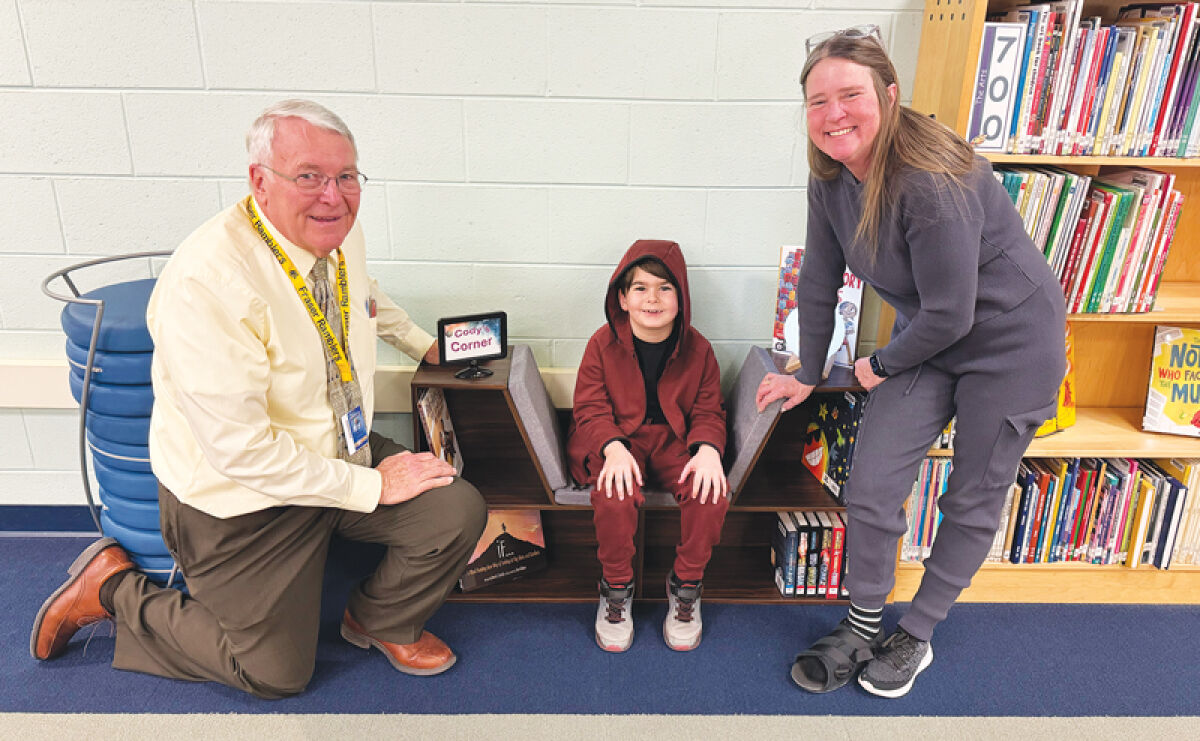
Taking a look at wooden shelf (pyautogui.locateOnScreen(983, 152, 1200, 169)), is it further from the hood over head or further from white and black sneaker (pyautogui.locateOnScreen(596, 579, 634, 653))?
white and black sneaker (pyautogui.locateOnScreen(596, 579, 634, 653))

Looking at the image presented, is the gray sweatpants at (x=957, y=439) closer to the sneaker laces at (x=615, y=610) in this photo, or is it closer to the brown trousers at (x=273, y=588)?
the sneaker laces at (x=615, y=610)

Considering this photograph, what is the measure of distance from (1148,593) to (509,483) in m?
1.92

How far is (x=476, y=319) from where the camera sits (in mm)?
2219

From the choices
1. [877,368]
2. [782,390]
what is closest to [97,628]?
[782,390]

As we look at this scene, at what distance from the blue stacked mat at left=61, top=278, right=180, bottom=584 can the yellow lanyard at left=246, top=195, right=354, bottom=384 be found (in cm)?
47

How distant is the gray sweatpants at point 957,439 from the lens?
1.82 meters

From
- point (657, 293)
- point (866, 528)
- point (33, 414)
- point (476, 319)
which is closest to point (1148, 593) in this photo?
point (866, 528)

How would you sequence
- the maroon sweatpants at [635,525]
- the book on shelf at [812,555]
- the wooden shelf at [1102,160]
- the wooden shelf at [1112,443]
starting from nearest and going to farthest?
1. the wooden shelf at [1102,160]
2. the maroon sweatpants at [635,525]
3. the wooden shelf at [1112,443]
4. the book on shelf at [812,555]

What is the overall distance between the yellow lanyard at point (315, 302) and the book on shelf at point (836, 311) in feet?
4.06

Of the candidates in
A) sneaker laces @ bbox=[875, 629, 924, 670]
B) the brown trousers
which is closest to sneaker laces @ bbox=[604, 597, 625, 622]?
the brown trousers

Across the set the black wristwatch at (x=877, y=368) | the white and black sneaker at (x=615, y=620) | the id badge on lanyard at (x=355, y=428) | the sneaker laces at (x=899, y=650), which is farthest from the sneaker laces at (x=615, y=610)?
the black wristwatch at (x=877, y=368)

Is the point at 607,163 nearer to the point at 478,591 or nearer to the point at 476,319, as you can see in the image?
the point at 476,319

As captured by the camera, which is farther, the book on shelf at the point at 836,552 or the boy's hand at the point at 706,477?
the book on shelf at the point at 836,552

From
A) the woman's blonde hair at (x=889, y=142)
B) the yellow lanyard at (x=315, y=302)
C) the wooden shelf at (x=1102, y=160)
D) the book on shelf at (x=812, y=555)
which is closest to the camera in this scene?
the woman's blonde hair at (x=889, y=142)
